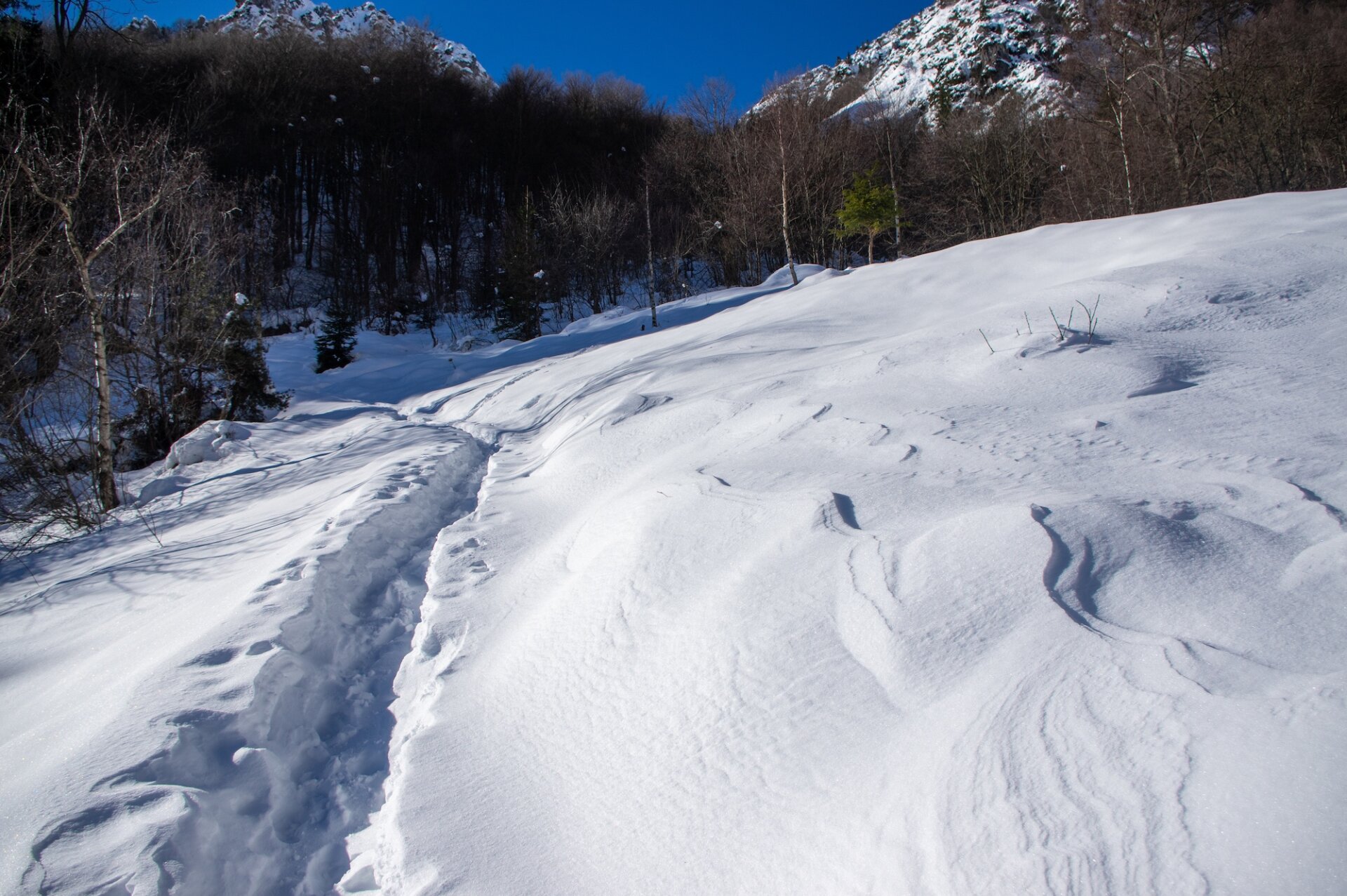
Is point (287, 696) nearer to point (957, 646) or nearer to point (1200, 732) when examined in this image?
point (957, 646)

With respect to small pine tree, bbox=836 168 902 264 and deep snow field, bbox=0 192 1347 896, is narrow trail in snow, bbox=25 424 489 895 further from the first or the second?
small pine tree, bbox=836 168 902 264

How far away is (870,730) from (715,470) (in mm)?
2133

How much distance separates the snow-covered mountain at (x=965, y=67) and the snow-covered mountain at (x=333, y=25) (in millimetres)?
21008

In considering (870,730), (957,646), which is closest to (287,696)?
(870,730)

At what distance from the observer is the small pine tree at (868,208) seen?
23922 millimetres

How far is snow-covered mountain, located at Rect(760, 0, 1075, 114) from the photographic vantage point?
3472cm

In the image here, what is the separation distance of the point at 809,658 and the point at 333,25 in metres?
51.8

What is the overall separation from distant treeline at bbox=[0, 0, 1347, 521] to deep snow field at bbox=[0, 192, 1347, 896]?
6179mm

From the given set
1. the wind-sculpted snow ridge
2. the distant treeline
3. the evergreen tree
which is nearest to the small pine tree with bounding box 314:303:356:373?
the distant treeline

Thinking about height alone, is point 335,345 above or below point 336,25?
below

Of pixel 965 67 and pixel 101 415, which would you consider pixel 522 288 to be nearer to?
pixel 101 415

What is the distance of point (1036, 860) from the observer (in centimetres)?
136

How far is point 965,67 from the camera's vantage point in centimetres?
4384

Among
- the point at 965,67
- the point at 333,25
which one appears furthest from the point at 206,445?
the point at 965,67
